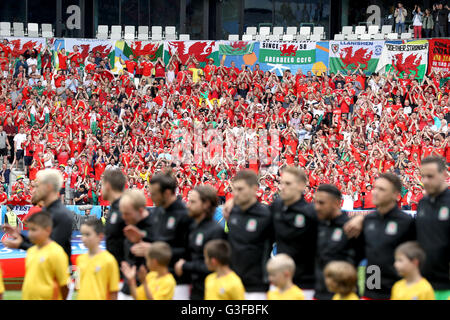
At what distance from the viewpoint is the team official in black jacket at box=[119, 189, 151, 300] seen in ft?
23.0

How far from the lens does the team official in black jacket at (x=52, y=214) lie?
7.48 metres

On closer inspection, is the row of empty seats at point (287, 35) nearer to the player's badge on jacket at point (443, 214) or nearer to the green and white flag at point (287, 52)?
the green and white flag at point (287, 52)

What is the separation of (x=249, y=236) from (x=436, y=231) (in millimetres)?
1759

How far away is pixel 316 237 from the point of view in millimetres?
6918

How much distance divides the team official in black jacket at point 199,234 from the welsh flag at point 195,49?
75.3 feet

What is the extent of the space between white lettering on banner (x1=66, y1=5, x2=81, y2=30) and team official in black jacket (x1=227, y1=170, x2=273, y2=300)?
2759 cm

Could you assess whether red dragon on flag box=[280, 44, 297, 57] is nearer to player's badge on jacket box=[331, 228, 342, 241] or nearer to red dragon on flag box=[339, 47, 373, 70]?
red dragon on flag box=[339, 47, 373, 70]

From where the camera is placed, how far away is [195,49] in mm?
29672

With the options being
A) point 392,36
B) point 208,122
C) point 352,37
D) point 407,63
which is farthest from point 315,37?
point 208,122

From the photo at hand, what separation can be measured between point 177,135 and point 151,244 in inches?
645

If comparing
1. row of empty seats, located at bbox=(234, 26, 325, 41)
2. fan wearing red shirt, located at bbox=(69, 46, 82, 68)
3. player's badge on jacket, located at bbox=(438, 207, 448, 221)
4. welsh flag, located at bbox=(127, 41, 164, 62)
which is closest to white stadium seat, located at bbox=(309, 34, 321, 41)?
row of empty seats, located at bbox=(234, 26, 325, 41)

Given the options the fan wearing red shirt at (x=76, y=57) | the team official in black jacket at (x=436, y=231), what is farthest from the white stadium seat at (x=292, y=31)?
the team official in black jacket at (x=436, y=231)

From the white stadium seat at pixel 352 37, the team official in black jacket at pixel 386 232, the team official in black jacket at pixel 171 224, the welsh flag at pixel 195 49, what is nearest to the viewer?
the team official in black jacket at pixel 386 232

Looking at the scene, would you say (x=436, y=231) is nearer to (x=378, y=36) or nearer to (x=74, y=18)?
(x=378, y=36)
